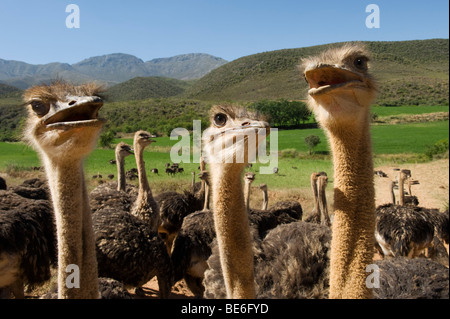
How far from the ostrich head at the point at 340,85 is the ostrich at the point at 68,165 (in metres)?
1.21

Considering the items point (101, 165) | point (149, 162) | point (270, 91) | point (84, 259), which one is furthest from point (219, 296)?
point (270, 91)

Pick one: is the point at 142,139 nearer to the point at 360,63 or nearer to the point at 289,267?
the point at 289,267

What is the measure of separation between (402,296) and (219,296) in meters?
1.39

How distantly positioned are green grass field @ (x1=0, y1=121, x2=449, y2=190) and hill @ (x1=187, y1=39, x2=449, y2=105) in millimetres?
10325

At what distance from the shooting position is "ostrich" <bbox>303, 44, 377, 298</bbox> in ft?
6.80

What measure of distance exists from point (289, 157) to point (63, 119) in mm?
21500

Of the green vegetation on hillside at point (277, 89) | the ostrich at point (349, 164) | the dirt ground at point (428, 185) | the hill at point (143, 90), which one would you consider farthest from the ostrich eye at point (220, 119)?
the hill at point (143, 90)

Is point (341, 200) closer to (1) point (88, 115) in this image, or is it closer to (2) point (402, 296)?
(2) point (402, 296)

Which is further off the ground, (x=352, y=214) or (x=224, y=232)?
(x=352, y=214)

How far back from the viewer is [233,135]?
2516 millimetres

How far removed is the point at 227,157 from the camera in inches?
96.9

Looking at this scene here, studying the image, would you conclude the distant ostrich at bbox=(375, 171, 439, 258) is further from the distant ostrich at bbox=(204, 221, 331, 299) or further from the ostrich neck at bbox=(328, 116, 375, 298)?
the ostrich neck at bbox=(328, 116, 375, 298)

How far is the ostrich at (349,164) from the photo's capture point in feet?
6.80

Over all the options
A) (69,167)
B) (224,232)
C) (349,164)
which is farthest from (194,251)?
(349,164)
